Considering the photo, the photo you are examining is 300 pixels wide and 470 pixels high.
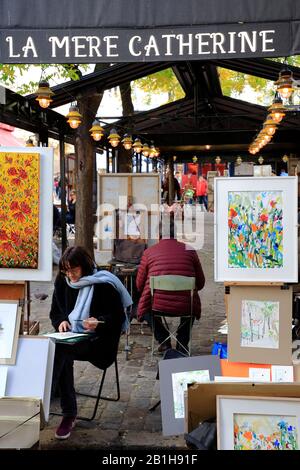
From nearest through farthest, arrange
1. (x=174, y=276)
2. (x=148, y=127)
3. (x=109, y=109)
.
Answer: (x=174, y=276) < (x=148, y=127) < (x=109, y=109)

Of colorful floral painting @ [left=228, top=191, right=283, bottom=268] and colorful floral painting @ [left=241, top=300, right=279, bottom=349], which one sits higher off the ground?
colorful floral painting @ [left=228, top=191, right=283, bottom=268]

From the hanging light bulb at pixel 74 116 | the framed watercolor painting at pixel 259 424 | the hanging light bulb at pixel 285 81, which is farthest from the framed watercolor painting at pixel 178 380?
the hanging light bulb at pixel 74 116

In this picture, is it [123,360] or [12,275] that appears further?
[123,360]

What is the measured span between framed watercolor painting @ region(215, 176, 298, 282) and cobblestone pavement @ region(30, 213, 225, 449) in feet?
4.30

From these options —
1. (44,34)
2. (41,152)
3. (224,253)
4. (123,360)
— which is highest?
(44,34)

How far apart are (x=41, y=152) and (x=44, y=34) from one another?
73 centimetres

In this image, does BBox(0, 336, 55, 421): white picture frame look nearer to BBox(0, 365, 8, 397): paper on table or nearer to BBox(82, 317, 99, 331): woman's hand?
BBox(0, 365, 8, 397): paper on table

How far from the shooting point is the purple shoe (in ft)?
12.6

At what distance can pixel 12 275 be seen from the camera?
11.8ft

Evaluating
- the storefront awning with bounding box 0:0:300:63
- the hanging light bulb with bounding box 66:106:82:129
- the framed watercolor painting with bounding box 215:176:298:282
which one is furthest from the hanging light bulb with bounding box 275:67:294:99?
the storefront awning with bounding box 0:0:300:63

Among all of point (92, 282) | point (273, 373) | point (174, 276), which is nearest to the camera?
point (273, 373)
